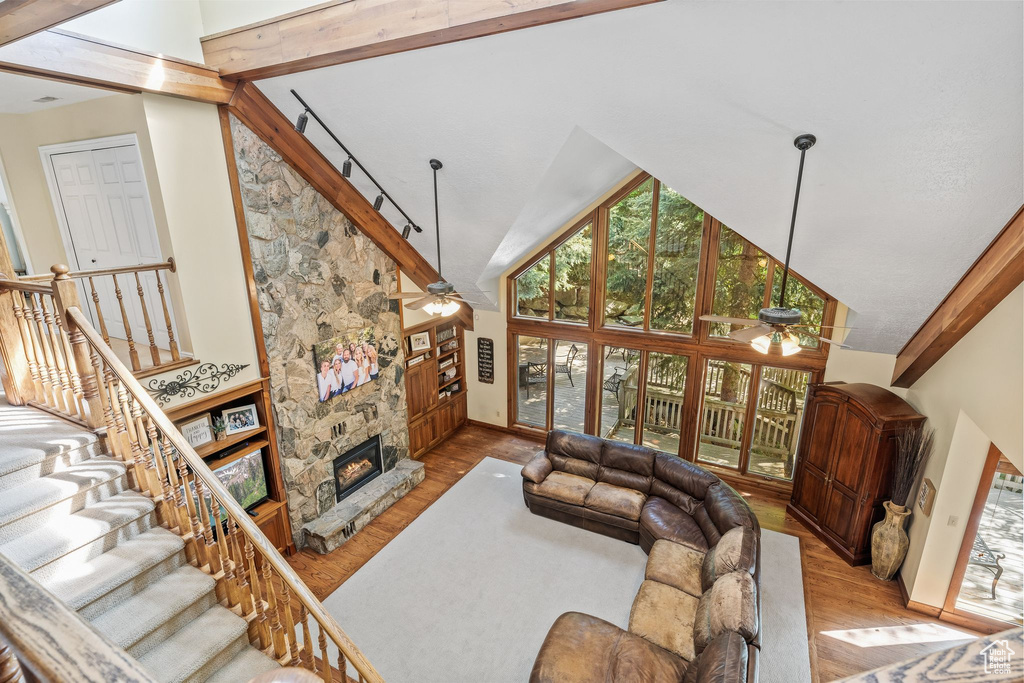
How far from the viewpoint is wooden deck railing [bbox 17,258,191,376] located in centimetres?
377

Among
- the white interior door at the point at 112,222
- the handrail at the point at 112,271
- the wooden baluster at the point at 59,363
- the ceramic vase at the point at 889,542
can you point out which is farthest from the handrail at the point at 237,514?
the ceramic vase at the point at 889,542

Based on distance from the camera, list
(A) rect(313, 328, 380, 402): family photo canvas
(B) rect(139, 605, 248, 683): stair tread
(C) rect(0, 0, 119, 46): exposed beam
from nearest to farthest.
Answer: (C) rect(0, 0, 119, 46): exposed beam < (B) rect(139, 605, 248, 683): stair tread < (A) rect(313, 328, 380, 402): family photo canvas

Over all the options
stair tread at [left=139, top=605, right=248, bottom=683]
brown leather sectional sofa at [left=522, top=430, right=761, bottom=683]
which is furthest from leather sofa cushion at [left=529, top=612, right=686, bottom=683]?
stair tread at [left=139, top=605, right=248, bottom=683]

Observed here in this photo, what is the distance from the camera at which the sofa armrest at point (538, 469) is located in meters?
5.97

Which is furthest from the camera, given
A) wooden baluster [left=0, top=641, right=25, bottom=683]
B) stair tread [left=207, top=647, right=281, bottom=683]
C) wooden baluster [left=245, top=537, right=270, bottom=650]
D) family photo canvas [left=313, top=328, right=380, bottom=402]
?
family photo canvas [left=313, top=328, right=380, bottom=402]

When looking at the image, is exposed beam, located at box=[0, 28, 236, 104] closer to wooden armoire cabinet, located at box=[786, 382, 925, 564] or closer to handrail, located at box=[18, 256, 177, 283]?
handrail, located at box=[18, 256, 177, 283]

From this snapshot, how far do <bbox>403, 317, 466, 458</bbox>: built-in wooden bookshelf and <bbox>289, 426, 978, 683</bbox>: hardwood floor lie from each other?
84cm

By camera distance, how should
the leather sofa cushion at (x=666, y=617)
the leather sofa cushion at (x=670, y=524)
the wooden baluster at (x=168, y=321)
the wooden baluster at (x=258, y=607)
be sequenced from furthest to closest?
the leather sofa cushion at (x=670, y=524) → the wooden baluster at (x=168, y=321) → the leather sofa cushion at (x=666, y=617) → the wooden baluster at (x=258, y=607)

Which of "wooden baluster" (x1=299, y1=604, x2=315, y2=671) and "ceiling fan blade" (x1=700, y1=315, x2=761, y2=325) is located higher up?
"ceiling fan blade" (x1=700, y1=315, x2=761, y2=325)

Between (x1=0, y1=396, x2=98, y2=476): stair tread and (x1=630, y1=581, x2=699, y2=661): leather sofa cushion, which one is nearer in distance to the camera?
(x1=0, y1=396, x2=98, y2=476): stair tread

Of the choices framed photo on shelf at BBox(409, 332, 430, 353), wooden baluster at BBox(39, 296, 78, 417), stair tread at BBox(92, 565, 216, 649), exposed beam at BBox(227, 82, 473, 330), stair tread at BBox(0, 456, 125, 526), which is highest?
exposed beam at BBox(227, 82, 473, 330)

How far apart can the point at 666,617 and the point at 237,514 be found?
129 inches

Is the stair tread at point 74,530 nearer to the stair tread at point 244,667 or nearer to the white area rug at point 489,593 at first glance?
the stair tread at point 244,667

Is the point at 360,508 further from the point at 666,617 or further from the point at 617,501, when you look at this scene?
the point at 666,617
